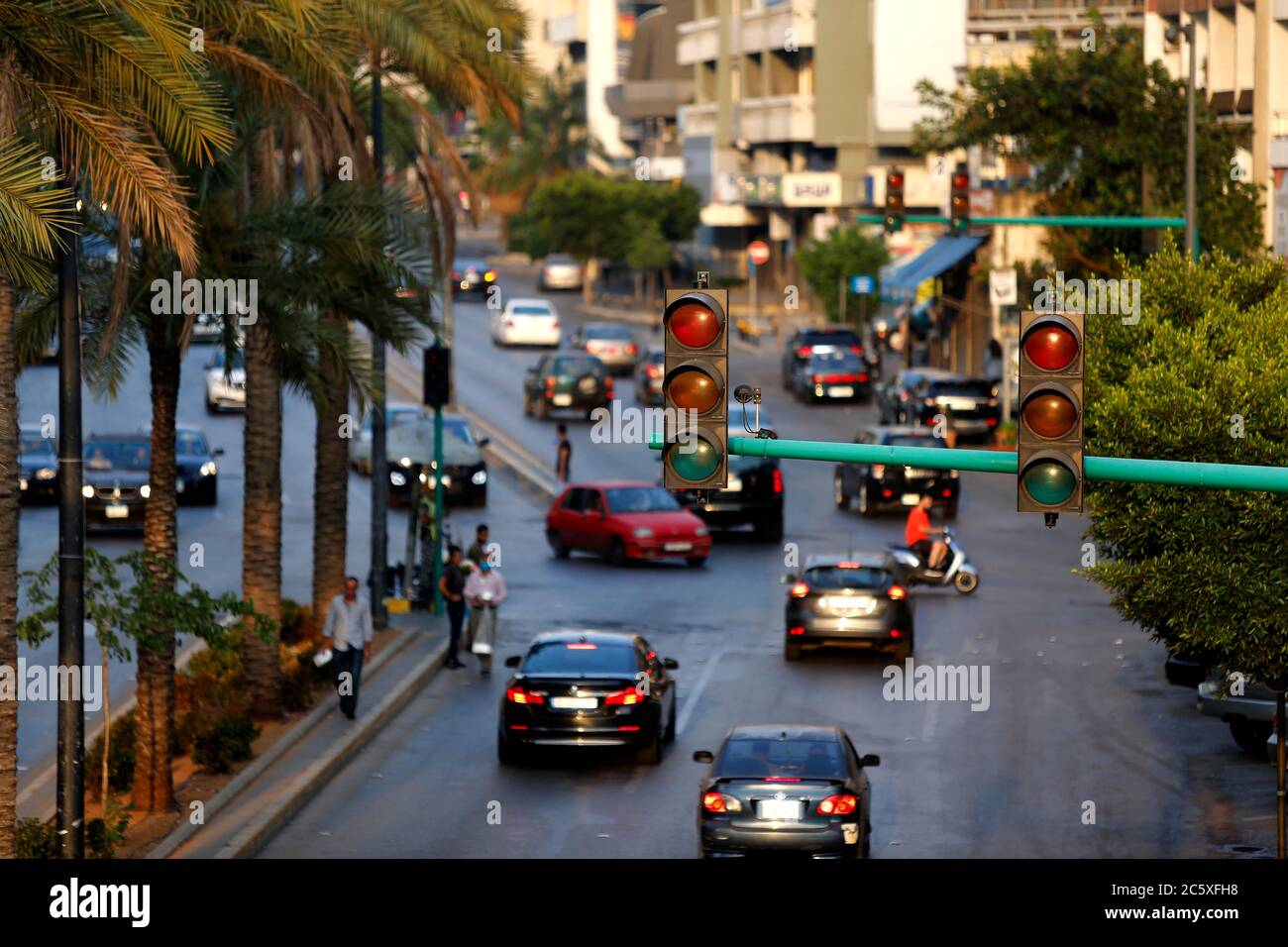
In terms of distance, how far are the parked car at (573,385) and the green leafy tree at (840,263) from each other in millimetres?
18909

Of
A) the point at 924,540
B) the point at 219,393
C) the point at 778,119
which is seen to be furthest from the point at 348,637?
the point at 778,119

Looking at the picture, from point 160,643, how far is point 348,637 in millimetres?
5405

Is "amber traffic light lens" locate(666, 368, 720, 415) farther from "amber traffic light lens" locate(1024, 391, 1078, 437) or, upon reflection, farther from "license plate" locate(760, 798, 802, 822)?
"license plate" locate(760, 798, 802, 822)

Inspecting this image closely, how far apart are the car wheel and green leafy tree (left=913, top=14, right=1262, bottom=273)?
1470 cm

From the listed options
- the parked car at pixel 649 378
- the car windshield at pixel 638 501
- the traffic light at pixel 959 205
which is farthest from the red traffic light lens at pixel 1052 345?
the parked car at pixel 649 378

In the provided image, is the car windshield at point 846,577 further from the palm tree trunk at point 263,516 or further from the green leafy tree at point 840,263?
the green leafy tree at point 840,263

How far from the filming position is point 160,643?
22.8 metres

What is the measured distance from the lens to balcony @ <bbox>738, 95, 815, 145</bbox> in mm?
97250

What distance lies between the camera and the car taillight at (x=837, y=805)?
20.2 metres

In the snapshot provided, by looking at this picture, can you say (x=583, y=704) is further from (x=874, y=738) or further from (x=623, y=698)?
(x=874, y=738)

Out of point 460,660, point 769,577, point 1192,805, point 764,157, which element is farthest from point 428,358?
point 764,157

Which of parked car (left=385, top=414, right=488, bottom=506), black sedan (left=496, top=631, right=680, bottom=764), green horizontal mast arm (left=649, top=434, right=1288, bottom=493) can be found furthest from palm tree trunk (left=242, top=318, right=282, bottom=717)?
parked car (left=385, top=414, right=488, bottom=506)

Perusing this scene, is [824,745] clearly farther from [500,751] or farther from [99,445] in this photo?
[99,445]
